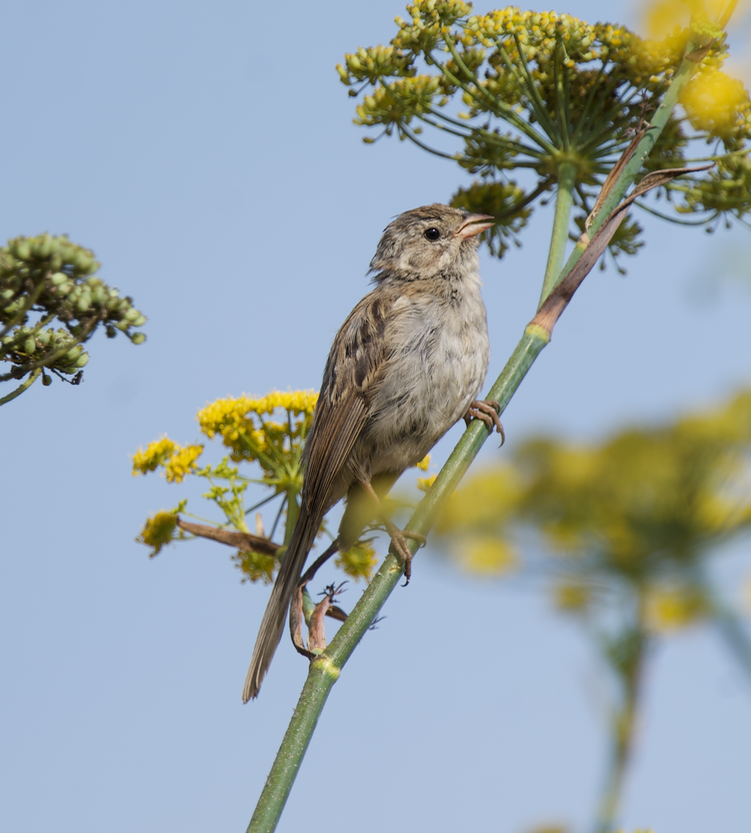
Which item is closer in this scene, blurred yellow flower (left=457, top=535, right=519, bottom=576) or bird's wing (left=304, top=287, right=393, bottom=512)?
blurred yellow flower (left=457, top=535, right=519, bottom=576)

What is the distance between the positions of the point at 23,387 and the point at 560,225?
2.11 m

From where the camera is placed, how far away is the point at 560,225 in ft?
12.1

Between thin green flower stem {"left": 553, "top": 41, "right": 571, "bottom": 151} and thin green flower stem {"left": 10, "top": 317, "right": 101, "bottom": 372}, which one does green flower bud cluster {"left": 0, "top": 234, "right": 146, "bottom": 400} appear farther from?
thin green flower stem {"left": 553, "top": 41, "right": 571, "bottom": 151}

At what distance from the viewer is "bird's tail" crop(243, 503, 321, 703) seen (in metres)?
4.19

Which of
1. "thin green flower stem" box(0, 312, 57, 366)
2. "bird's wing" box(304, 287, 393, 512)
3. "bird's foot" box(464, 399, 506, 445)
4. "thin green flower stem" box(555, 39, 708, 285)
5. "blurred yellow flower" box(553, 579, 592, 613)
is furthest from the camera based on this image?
"bird's wing" box(304, 287, 393, 512)

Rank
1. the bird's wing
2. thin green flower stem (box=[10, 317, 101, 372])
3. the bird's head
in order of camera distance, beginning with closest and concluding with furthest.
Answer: thin green flower stem (box=[10, 317, 101, 372])
the bird's wing
the bird's head

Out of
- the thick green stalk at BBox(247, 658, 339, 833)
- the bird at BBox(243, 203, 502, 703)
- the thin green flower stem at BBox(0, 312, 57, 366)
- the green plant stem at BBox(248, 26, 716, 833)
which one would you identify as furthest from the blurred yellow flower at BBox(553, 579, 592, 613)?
the bird at BBox(243, 203, 502, 703)

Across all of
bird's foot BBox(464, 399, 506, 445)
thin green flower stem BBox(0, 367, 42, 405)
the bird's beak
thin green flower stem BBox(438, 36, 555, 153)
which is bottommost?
thin green flower stem BBox(0, 367, 42, 405)

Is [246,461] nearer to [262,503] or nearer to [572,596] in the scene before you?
[262,503]

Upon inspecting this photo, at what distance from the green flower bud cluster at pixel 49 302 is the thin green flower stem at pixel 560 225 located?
1555 millimetres

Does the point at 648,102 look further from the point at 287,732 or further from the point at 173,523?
the point at 287,732

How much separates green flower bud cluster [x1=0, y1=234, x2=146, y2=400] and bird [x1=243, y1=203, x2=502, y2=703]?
2.02 m

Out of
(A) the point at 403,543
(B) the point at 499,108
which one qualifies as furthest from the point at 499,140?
(A) the point at 403,543

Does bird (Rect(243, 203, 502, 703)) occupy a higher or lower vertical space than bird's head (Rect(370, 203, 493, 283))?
lower
